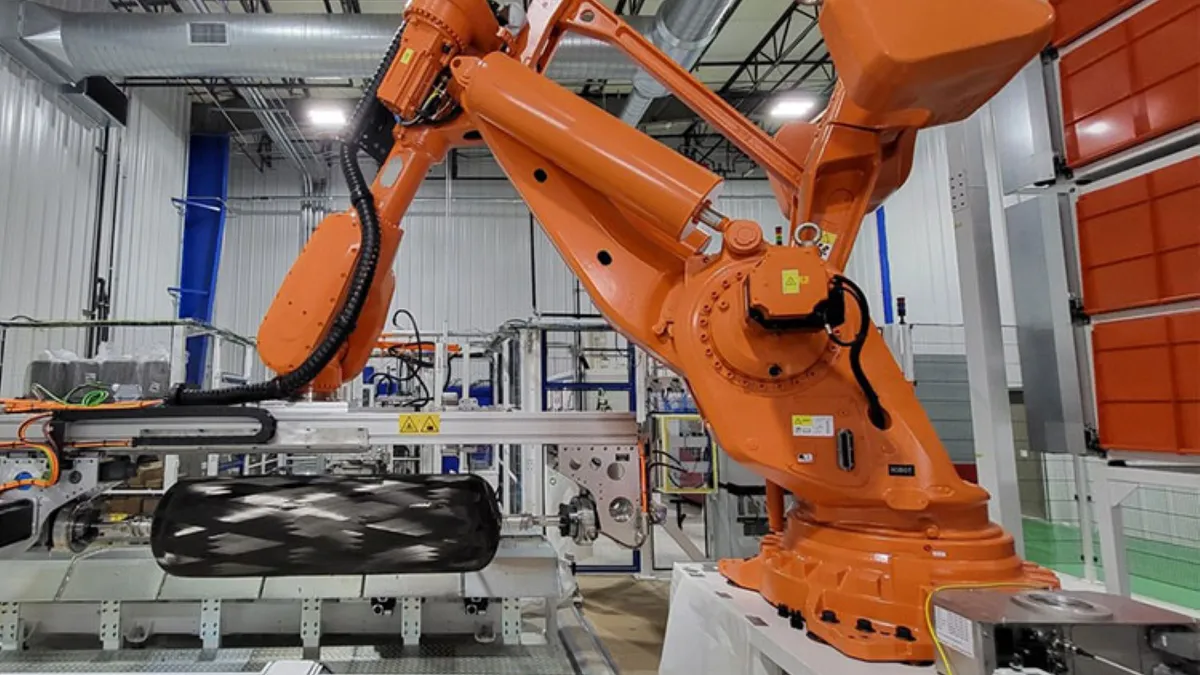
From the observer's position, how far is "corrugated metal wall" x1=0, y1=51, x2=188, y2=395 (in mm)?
5457

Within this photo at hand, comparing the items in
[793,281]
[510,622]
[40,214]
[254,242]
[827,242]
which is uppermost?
[254,242]

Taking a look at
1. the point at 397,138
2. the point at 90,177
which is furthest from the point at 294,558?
the point at 90,177

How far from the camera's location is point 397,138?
216cm

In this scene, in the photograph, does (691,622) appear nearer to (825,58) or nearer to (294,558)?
(294,558)

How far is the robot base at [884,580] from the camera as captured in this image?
1318 mm

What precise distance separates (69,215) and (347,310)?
6450 millimetres

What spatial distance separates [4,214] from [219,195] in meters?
3.47

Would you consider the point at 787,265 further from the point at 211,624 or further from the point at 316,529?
the point at 211,624

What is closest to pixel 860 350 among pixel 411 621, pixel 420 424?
pixel 420 424

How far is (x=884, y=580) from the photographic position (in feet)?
4.52

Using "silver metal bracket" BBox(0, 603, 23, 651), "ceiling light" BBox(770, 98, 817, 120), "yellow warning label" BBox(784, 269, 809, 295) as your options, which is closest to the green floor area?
"yellow warning label" BBox(784, 269, 809, 295)

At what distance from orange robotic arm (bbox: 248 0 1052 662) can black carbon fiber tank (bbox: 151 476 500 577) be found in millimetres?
436

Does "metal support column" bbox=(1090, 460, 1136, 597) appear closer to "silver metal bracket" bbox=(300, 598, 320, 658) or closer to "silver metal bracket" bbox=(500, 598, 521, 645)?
"silver metal bracket" bbox=(500, 598, 521, 645)

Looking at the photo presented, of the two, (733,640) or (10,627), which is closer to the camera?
(733,640)
